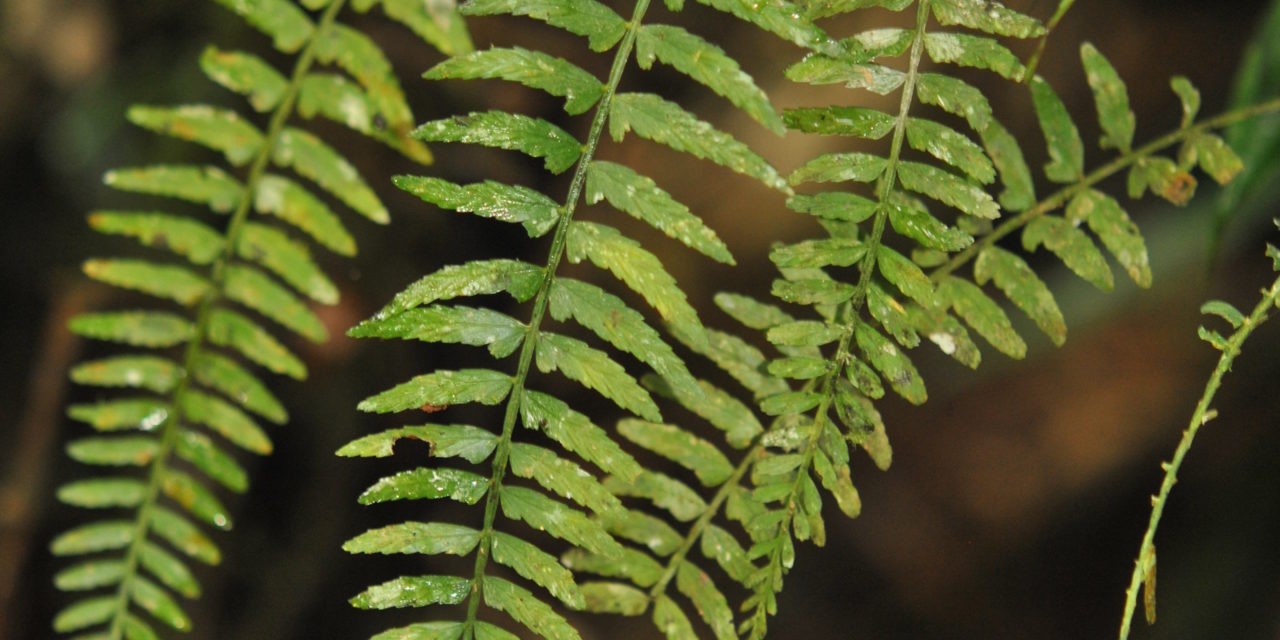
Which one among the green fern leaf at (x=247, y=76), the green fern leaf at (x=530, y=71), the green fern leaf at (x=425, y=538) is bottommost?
the green fern leaf at (x=425, y=538)

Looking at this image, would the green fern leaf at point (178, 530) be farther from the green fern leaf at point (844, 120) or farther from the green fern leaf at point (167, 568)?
the green fern leaf at point (844, 120)

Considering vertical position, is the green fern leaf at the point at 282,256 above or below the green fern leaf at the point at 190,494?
above

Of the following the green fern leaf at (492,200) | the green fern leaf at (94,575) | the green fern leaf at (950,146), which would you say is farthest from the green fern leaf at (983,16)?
the green fern leaf at (94,575)

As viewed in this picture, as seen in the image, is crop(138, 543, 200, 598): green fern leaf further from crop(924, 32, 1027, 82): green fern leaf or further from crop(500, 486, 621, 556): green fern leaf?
crop(924, 32, 1027, 82): green fern leaf

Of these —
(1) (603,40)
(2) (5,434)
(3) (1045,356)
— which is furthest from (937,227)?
(2) (5,434)

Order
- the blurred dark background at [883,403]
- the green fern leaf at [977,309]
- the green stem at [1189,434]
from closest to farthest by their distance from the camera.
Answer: the green stem at [1189,434] < the green fern leaf at [977,309] < the blurred dark background at [883,403]

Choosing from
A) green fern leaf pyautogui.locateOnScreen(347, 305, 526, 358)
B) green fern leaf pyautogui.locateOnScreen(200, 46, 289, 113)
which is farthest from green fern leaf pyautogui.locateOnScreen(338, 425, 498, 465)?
green fern leaf pyautogui.locateOnScreen(200, 46, 289, 113)
